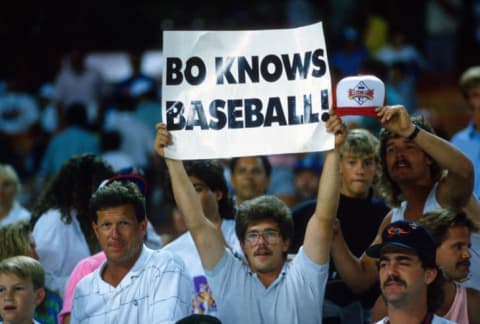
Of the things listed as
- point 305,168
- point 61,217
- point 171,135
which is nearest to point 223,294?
point 171,135

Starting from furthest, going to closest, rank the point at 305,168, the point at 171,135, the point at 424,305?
the point at 305,168 → the point at 171,135 → the point at 424,305

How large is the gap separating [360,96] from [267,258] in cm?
94

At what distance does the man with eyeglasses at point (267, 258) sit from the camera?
694 centimetres

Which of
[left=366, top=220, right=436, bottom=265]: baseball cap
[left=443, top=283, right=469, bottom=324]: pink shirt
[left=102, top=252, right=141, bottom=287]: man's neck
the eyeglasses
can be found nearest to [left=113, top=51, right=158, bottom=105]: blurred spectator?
[left=102, top=252, right=141, bottom=287]: man's neck

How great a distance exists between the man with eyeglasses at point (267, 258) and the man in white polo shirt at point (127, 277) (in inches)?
8.2

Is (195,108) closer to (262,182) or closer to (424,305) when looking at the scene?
(424,305)

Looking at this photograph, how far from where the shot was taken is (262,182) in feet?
30.8

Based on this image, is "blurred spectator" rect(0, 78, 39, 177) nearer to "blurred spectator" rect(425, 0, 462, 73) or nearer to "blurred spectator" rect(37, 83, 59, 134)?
"blurred spectator" rect(37, 83, 59, 134)

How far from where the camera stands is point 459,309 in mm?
7023

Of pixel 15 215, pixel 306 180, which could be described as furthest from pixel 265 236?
pixel 15 215

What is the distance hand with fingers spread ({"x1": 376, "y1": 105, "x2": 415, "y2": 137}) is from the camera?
7008mm

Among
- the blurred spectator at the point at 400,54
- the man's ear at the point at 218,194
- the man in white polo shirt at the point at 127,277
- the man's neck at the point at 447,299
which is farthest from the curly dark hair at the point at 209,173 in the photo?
the blurred spectator at the point at 400,54

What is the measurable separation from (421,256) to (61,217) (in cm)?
271

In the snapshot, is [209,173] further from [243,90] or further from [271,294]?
[271,294]
